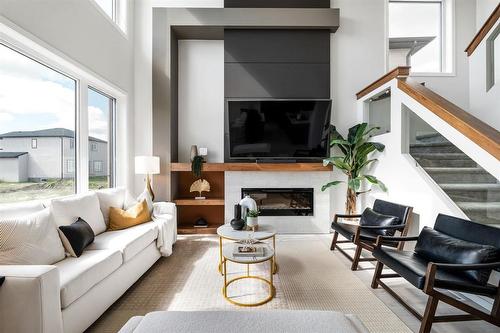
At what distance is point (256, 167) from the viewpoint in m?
4.33

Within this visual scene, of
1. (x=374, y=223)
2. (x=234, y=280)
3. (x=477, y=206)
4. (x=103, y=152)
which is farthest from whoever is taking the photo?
(x=103, y=152)

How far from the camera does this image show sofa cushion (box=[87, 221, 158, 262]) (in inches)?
A: 96.0

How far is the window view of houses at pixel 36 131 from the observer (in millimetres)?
2432

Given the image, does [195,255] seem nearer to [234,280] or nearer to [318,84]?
[234,280]

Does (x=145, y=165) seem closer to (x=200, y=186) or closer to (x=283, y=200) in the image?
(x=200, y=186)

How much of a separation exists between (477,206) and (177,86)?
15.0 feet

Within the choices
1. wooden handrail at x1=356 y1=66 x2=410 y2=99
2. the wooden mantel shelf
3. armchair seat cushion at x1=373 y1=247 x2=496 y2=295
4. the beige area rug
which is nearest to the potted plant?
the beige area rug

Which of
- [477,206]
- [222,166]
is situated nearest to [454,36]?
[477,206]

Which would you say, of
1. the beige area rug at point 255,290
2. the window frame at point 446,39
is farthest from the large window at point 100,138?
the window frame at point 446,39

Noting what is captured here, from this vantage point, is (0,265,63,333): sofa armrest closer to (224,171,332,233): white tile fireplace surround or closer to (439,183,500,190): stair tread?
(224,171,332,233): white tile fireplace surround

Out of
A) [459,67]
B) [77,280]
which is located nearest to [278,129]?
[77,280]

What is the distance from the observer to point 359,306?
223 cm

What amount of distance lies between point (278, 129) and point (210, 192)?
1721 millimetres

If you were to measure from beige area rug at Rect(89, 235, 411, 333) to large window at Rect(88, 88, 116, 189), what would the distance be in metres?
1.71
